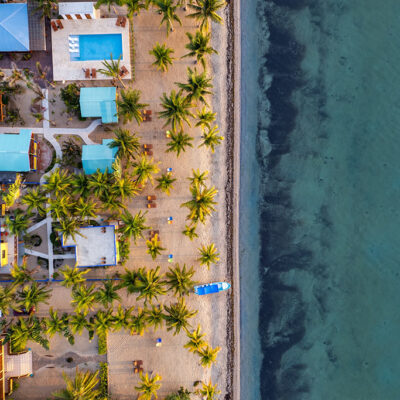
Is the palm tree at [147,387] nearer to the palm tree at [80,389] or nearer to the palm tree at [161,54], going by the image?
the palm tree at [80,389]

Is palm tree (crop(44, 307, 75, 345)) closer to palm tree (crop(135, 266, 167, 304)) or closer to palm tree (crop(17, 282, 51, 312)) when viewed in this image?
palm tree (crop(17, 282, 51, 312))

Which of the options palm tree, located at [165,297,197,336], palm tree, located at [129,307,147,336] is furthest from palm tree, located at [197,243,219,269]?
palm tree, located at [129,307,147,336]

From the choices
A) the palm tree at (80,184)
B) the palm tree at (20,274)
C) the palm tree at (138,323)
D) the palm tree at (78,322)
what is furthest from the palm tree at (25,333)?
the palm tree at (80,184)

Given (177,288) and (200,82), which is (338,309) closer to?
(177,288)

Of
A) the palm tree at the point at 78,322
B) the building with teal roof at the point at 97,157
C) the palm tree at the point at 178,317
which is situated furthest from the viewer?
the building with teal roof at the point at 97,157

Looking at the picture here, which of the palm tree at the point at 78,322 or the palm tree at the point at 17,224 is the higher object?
the palm tree at the point at 17,224

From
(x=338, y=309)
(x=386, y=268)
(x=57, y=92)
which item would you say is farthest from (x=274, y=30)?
(x=338, y=309)

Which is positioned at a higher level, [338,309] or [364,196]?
[364,196]

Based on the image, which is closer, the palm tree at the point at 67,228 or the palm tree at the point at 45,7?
the palm tree at the point at 67,228
